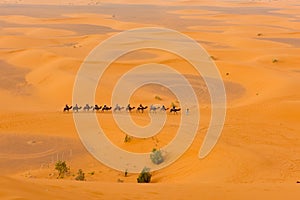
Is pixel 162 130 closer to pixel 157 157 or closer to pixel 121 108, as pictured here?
pixel 157 157

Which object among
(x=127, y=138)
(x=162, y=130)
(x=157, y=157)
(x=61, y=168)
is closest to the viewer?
(x=61, y=168)

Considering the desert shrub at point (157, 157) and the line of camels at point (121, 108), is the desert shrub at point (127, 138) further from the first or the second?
the line of camels at point (121, 108)

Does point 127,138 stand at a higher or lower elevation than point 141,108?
lower

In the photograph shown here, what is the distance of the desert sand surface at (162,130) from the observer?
937 centimetres

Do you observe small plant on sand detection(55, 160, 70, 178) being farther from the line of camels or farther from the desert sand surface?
the line of camels

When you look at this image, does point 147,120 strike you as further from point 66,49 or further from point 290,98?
point 66,49

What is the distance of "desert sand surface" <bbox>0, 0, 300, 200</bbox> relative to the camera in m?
9.37

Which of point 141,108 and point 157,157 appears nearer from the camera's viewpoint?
point 157,157

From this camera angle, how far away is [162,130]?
16.4m

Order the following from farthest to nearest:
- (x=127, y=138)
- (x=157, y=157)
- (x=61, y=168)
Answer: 1. (x=127, y=138)
2. (x=157, y=157)
3. (x=61, y=168)

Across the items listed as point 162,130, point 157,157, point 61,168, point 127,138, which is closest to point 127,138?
point 127,138

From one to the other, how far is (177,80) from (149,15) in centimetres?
4609

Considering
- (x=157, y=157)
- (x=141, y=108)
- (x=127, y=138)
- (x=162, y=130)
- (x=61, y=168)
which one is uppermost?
(x=141, y=108)

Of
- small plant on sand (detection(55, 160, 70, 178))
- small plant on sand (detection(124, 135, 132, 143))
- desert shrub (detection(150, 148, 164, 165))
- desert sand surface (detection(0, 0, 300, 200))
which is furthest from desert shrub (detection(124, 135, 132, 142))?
small plant on sand (detection(55, 160, 70, 178))
